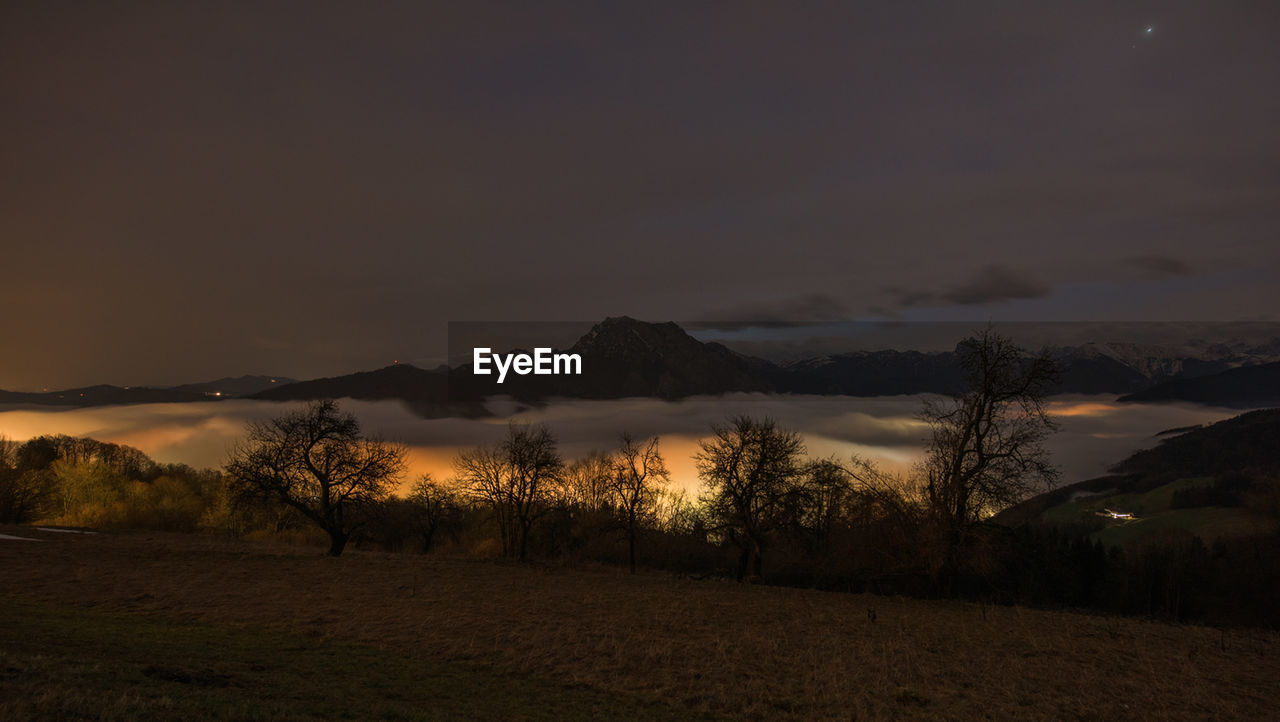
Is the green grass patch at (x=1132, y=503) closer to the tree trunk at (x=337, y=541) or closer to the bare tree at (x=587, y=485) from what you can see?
the bare tree at (x=587, y=485)

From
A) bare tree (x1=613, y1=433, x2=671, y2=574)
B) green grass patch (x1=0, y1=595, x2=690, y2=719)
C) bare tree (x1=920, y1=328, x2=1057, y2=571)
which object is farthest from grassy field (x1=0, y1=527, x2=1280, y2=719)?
bare tree (x1=613, y1=433, x2=671, y2=574)

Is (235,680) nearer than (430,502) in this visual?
Yes

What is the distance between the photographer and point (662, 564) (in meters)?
61.4

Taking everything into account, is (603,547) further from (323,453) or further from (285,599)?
(285,599)

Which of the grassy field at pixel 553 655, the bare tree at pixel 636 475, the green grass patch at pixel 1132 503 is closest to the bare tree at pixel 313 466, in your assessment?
the grassy field at pixel 553 655

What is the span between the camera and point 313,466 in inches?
1508

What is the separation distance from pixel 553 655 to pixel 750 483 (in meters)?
22.6

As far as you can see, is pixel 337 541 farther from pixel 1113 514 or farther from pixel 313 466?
pixel 1113 514

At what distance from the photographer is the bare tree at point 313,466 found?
3700 centimetres

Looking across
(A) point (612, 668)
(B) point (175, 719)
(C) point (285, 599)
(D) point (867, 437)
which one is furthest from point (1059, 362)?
(D) point (867, 437)

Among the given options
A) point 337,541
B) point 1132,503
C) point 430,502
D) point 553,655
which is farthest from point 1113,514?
point 553,655

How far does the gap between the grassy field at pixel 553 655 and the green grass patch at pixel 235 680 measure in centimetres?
6

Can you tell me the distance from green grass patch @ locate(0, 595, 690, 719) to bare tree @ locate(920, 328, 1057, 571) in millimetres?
20817

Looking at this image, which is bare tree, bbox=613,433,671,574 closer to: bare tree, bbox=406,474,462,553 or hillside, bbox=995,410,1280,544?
bare tree, bbox=406,474,462,553
